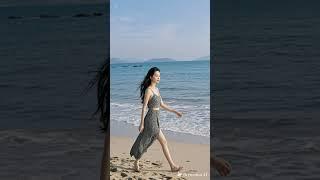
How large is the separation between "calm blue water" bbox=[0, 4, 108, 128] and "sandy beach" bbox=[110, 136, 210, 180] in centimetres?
60

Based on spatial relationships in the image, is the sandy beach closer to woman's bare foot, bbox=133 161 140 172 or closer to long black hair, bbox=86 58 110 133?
woman's bare foot, bbox=133 161 140 172

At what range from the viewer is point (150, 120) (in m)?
2.82

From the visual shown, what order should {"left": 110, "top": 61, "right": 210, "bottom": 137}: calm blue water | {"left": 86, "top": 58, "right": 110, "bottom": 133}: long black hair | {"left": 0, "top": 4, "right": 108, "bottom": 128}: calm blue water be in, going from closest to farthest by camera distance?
1. {"left": 110, "top": 61, "right": 210, "bottom": 137}: calm blue water
2. {"left": 86, "top": 58, "right": 110, "bottom": 133}: long black hair
3. {"left": 0, "top": 4, "right": 108, "bottom": 128}: calm blue water

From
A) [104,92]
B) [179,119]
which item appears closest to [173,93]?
[179,119]

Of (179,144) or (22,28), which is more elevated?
(22,28)

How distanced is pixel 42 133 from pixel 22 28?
15034 mm

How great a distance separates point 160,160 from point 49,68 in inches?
477

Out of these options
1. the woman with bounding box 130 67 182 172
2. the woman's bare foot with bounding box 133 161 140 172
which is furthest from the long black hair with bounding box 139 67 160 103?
the woman's bare foot with bounding box 133 161 140 172

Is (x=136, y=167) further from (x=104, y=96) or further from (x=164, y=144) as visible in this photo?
(x=104, y=96)

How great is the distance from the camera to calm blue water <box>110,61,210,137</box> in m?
2.76
